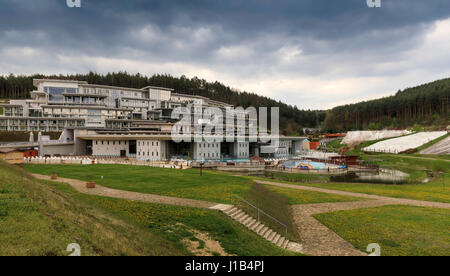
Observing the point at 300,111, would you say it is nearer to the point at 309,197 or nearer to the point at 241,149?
the point at 241,149

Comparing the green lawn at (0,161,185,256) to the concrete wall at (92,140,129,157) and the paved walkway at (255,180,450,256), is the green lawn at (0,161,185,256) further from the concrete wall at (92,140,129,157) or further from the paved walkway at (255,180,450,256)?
the concrete wall at (92,140,129,157)

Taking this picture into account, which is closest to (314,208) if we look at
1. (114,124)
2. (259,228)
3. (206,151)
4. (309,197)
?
(309,197)

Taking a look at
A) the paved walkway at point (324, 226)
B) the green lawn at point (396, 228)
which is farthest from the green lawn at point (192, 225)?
the green lawn at point (396, 228)

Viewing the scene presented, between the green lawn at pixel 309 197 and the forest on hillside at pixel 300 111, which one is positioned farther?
the forest on hillside at pixel 300 111

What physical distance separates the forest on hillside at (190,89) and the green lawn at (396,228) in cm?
10931

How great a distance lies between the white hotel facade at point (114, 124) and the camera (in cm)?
5466

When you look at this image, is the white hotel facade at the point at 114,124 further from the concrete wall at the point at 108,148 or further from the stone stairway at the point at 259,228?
the stone stairway at the point at 259,228

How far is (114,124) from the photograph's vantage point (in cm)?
7250

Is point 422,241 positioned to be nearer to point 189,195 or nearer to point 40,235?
point 189,195

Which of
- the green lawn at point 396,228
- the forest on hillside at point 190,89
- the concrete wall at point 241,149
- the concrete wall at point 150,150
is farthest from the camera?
the forest on hillside at point 190,89

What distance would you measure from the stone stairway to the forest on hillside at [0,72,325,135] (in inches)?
4400
